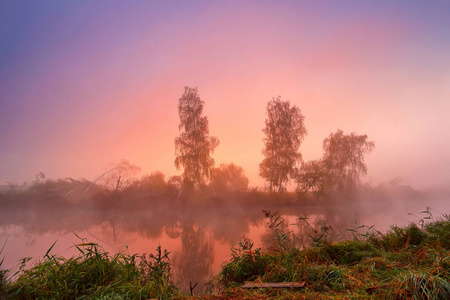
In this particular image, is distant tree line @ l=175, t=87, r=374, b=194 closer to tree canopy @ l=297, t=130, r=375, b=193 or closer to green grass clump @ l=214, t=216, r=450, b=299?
tree canopy @ l=297, t=130, r=375, b=193

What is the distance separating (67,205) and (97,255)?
2856 centimetres

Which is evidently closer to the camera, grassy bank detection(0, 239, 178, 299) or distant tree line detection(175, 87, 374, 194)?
grassy bank detection(0, 239, 178, 299)

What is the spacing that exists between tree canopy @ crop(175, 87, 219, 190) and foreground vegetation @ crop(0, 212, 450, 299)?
2381 centimetres

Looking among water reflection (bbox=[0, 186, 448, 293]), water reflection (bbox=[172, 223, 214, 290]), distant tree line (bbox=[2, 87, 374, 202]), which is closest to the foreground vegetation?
water reflection (bbox=[172, 223, 214, 290])

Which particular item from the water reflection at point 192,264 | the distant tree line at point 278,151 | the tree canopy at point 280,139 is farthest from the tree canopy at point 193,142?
the water reflection at point 192,264

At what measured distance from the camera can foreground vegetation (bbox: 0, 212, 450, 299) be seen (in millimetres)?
2320

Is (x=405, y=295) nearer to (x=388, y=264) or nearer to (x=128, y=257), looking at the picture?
(x=388, y=264)

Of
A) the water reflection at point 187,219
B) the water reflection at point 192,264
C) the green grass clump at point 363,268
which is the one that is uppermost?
the green grass clump at point 363,268

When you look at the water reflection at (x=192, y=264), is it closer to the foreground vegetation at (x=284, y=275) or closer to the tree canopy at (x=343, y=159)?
the foreground vegetation at (x=284, y=275)

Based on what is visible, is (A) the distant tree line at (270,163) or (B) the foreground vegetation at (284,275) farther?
(A) the distant tree line at (270,163)

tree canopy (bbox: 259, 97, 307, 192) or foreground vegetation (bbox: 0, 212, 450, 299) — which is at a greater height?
tree canopy (bbox: 259, 97, 307, 192)

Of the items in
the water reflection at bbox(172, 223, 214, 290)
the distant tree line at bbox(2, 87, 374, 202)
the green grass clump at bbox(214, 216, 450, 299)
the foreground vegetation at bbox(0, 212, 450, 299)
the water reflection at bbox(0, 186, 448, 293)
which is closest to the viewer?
the green grass clump at bbox(214, 216, 450, 299)

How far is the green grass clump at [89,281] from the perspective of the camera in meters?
2.66

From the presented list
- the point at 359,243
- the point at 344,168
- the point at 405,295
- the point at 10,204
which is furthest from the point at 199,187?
the point at 405,295
